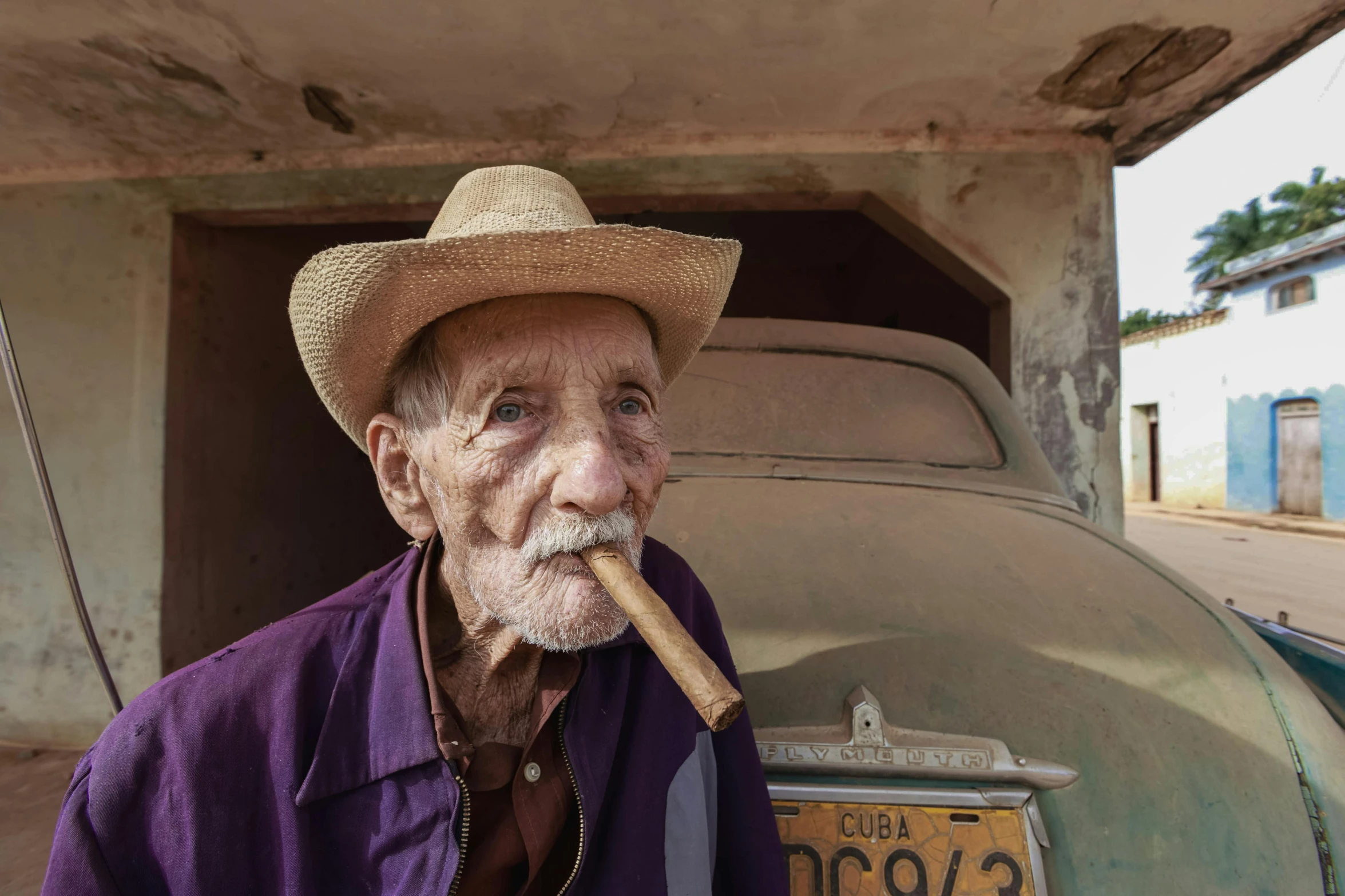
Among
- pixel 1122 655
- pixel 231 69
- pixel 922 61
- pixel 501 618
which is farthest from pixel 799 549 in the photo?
pixel 231 69

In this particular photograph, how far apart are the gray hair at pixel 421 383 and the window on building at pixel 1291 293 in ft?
71.9

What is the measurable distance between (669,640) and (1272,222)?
3657cm

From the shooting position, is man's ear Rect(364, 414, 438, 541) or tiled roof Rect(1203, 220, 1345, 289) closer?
man's ear Rect(364, 414, 438, 541)

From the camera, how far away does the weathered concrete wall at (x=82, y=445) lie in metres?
3.78

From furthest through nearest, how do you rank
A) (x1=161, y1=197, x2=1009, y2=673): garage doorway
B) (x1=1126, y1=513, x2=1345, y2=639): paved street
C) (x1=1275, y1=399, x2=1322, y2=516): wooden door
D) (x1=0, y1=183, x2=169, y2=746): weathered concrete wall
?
(x1=1275, y1=399, x2=1322, y2=516): wooden door → (x1=1126, y1=513, x2=1345, y2=639): paved street → (x1=161, y1=197, x2=1009, y2=673): garage doorway → (x1=0, y1=183, x2=169, y2=746): weathered concrete wall

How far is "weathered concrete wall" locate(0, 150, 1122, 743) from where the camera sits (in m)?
3.79

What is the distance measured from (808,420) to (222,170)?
144 inches

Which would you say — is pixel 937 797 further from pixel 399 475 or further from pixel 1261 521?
pixel 1261 521

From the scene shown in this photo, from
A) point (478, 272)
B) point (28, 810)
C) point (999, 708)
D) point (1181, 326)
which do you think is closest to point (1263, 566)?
point (999, 708)

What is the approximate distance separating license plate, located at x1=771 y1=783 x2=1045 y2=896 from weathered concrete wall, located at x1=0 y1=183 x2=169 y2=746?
396cm

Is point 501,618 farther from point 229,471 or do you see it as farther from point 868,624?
point 229,471

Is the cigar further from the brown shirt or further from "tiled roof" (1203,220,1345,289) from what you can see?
"tiled roof" (1203,220,1345,289)

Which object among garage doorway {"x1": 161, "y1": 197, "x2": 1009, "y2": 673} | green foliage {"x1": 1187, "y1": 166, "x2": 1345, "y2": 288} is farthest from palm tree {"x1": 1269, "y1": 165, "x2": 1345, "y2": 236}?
garage doorway {"x1": 161, "y1": 197, "x2": 1009, "y2": 673}

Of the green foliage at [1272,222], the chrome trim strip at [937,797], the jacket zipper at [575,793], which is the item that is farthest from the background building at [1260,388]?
the jacket zipper at [575,793]
